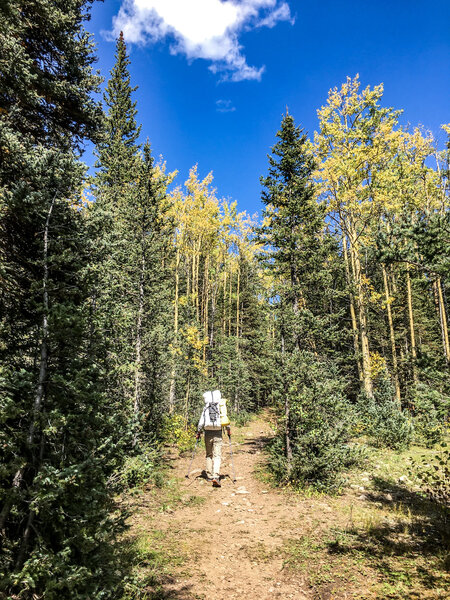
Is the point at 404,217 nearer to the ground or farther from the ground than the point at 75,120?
nearer to the ground

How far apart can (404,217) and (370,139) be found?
1364 cm

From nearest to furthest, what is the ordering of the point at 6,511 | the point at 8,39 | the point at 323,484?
the point at 6,511 < the point at 8,39 < the point at 323,484

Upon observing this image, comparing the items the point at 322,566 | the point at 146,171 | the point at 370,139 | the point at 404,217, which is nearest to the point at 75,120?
the point at 146,171

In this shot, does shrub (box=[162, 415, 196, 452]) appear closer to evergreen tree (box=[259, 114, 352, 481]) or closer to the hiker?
the hiker

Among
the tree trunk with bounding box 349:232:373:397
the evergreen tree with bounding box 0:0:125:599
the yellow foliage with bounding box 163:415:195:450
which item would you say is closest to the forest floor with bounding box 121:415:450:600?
the evergreen tree with bounding box 0:0:125:599

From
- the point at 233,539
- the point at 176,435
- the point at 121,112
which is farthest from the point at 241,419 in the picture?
the point at 121,112

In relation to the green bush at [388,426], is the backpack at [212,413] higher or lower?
higher

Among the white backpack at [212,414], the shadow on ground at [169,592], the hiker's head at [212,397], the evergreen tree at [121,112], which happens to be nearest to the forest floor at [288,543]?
the shadow on ground at [169,592]

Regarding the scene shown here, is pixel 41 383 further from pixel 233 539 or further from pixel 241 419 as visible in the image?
pixel 241 419

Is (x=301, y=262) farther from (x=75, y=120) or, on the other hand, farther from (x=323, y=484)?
(x=75, y=120)

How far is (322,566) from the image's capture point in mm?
4219

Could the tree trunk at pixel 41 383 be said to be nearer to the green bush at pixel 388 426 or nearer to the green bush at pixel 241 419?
the green bush at pixel 388 426

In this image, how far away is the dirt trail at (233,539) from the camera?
392 centimetres

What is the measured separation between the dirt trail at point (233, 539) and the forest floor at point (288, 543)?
16 mm
